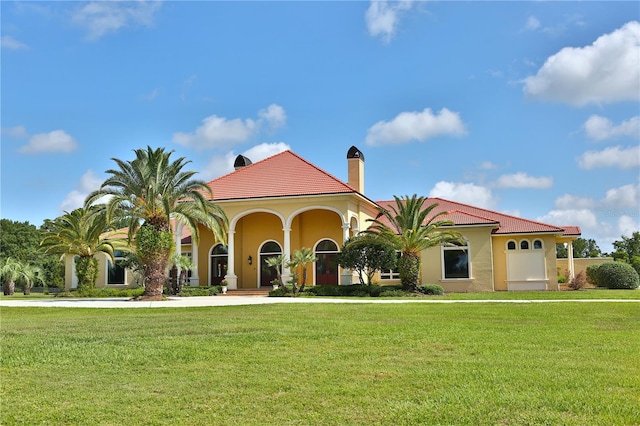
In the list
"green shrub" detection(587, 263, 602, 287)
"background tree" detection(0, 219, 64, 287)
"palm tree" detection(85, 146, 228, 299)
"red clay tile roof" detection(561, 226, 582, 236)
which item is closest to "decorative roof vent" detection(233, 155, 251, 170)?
"palm tree" detection(85, 146, 228, 299)

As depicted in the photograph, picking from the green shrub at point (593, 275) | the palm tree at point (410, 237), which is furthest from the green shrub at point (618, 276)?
the palm tree at point (410, 237)

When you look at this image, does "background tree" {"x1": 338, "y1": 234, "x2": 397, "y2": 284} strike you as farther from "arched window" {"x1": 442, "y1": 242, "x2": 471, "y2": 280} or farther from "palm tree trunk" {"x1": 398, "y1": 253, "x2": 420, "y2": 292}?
"arched window" {"x1": 442, "y1": 242, "x2": 471, "y2": 280}

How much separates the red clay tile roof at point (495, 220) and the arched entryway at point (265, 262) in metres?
10.1

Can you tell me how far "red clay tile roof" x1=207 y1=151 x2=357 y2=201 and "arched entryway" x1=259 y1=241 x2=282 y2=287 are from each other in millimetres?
3907

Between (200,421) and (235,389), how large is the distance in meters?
1.15

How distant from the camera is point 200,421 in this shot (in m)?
5.84

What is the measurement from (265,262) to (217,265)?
3074 mm

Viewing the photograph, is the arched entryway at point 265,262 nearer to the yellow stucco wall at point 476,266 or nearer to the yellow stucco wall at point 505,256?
the yellow stucco wall at point 476,266

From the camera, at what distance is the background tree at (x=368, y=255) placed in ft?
89.8

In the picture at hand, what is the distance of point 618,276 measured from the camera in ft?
108

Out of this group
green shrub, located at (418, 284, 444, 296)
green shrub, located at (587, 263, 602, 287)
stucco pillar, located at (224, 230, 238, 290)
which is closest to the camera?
green shrub, located at (418, 284, 444, 296)

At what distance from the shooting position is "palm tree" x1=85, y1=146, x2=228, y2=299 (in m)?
24.7

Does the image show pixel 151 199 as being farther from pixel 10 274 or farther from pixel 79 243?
pixel 10 274

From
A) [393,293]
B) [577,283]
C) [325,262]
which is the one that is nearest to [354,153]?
[325,262]
